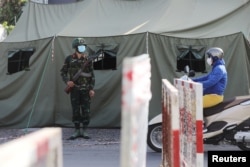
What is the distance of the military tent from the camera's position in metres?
11.7

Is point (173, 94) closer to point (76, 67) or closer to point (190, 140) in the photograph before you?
point (190, 140)

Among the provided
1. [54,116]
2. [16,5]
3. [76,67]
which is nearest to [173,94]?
[76,67]

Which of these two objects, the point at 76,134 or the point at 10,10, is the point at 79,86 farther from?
the point at 10,10

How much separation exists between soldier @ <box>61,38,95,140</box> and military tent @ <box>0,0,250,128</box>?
46.2 inches

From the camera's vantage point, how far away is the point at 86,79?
10711mm

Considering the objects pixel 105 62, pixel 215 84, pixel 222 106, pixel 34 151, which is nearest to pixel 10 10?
pixel 105 62

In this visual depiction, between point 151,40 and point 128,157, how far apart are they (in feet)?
29.4

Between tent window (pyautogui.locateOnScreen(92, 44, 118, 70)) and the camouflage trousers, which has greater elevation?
tent window (pyautogui.locateOnScreen(92, 44, 118, 70))

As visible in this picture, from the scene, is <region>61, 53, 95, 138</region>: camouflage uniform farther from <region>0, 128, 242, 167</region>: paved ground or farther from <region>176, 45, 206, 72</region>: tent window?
<region>176, 45, 206, 72</region>: tent window

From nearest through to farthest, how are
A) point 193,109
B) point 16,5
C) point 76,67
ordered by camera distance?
1. point 193,109
2. point 76,67
3. point 16,5

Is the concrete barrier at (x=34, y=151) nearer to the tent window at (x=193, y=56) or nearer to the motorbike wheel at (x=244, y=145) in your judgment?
the motorbike wheel at (x=244, y=145)

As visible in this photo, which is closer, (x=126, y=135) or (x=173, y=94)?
(x=126, y=135)

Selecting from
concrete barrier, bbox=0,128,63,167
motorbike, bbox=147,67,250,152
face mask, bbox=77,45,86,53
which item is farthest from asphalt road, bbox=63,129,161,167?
concrete barrier, bbox=0,128,63,167

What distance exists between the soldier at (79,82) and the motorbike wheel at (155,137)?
220cm
